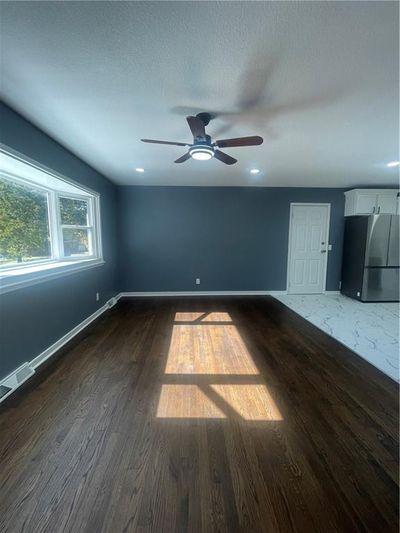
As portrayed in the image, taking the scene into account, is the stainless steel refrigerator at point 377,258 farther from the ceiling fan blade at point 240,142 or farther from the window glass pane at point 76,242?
the window glass pane at point 76,242

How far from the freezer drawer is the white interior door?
87 centimetres

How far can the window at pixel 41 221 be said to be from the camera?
2324mm

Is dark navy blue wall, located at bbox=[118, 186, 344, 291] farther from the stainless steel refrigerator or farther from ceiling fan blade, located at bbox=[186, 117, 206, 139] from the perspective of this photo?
ceiling fan blade, located at bbox=[186, 117, 206, 139]

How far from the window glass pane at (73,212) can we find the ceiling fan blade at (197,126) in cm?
231

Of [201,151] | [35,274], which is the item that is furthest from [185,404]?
[201,151]

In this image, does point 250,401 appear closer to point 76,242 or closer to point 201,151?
point 201,151

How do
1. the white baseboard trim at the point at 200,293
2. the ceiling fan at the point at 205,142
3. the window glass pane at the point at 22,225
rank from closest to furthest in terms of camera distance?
the ceiling fan at the point at 205,142, the window glass pane at the point at 22,225, the white baseboard trim at the point at 200,293

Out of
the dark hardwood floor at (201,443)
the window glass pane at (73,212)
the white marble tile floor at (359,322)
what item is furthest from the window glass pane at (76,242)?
the white marble tile floor at (359,322)

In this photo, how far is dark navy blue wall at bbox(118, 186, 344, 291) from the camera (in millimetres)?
5129

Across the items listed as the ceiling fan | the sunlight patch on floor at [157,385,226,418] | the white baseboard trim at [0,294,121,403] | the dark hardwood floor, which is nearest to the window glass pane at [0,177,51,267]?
the white baseboard trim at [0,294,121,403]

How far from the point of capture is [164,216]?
5152 mm

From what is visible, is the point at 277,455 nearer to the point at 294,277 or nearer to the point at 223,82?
the point at 223,82

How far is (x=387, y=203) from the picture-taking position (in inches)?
191

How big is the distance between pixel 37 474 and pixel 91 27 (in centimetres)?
251
